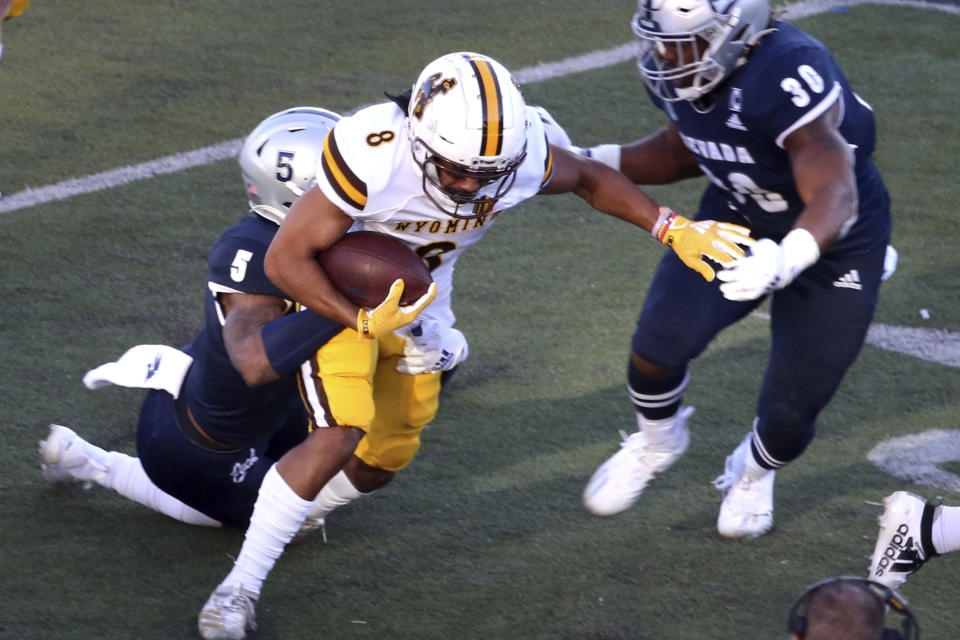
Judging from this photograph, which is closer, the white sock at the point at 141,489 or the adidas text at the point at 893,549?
the adidas text at the point at 893,549

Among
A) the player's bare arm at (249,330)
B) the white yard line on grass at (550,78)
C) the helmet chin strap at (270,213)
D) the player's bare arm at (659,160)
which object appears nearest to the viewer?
the player's bare arm at (249,330)

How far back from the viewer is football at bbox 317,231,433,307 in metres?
3.31

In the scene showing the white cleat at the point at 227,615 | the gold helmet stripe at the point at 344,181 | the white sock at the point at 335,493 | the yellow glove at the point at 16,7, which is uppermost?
the gold helmet stripe at the point at 344,181

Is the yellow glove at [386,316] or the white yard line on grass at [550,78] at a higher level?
the yellow glove at [386,316]

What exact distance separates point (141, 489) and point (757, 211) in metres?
1.97

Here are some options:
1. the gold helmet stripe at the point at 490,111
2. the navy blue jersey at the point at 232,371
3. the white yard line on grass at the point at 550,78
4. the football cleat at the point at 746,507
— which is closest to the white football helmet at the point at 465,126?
the gold helmet stripe at the point at 490,111

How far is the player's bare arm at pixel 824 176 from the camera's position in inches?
122

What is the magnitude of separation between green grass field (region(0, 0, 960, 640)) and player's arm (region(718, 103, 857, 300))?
0.99 meters

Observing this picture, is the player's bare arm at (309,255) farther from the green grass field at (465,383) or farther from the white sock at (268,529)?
the green grass field at (465,383)

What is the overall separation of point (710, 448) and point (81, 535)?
2.02 metres

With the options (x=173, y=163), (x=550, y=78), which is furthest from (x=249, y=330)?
(x=550, y=78)

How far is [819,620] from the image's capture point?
2.12 meters

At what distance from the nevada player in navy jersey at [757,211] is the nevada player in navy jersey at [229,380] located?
0.97m

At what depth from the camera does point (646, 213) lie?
138 inches
